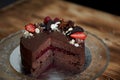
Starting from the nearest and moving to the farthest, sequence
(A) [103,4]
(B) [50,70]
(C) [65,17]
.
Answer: (B) [50,70]
(C) [65,17]
(A) [103,4]

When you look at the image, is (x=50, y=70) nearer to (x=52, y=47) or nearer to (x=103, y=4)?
(x=52, y=47)

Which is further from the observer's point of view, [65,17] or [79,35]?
[65,17]

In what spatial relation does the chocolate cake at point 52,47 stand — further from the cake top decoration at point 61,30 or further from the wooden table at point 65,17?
the wooden table at point 65,17

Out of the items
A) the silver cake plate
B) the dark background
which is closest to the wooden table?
the dark background

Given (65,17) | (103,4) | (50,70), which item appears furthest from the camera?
(103,4)

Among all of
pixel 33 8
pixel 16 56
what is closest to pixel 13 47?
pixel 16 56

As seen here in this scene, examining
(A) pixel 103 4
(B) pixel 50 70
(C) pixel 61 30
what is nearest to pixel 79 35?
(C) pixel 61 30

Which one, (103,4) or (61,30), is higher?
(61,30)
